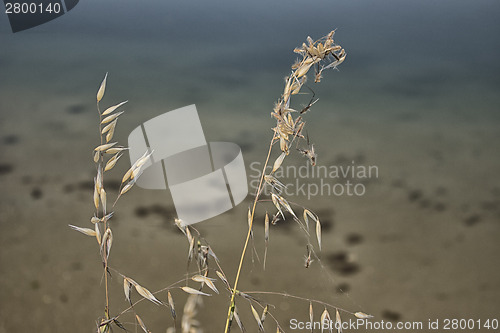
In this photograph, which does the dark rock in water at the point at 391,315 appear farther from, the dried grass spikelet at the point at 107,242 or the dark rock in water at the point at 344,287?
the dried grass spikelet at the point at 107,242

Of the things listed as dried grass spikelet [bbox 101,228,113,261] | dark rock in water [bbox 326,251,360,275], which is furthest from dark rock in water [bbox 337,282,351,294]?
dried grass spikelet [bbox 101,228,113,261]

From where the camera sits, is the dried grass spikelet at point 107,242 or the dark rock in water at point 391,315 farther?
the dark rock in water at point 391,315

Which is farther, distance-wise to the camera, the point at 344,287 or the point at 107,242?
the point at 344,287

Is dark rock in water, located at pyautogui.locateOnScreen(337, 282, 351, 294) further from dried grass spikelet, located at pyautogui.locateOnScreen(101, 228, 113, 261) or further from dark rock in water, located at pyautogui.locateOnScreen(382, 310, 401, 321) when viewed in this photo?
dried grass spikelet, located at pyautogui.locateOnScreen(101, 228, 113, 261)

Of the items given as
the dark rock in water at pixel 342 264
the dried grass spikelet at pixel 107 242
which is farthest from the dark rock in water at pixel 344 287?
the dried grass spikelet at pixel 107 242

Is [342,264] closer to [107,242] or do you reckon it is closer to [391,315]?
[391,315]

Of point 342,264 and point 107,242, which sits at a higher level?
point 107,242

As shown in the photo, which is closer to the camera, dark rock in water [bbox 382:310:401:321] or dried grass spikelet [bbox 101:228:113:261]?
dried grass spikelet [bbox 101:228:113:261]

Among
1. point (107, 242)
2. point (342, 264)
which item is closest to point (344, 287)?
point (342, 264)

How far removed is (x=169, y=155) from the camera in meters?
1.26

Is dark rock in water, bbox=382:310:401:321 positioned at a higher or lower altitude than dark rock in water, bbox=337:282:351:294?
lower

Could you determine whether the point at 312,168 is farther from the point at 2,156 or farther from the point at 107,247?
the point at 2,156

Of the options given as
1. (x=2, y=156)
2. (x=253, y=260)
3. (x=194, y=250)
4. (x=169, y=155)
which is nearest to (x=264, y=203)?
(x=253, y=260)

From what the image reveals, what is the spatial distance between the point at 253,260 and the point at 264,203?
0.12m
